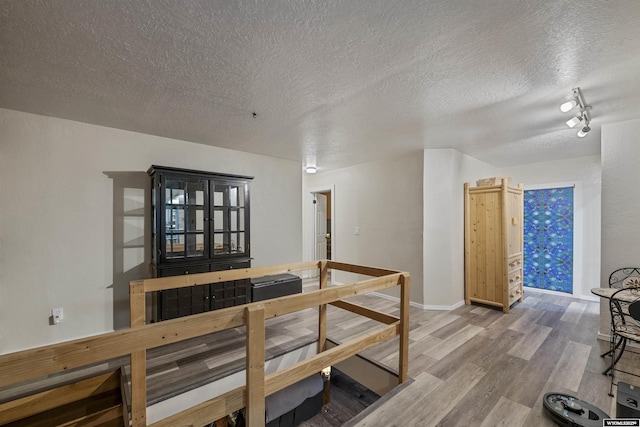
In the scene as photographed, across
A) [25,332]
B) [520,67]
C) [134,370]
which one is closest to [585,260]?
[520,67]

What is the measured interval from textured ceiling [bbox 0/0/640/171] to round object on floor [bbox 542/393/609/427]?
2.29 meters

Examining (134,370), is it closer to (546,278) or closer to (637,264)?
(637,264)

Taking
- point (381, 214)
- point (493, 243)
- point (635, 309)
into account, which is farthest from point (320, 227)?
point (635, 309)

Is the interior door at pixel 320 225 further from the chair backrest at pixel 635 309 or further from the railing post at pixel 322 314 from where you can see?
the chair backrest at pixel 635 309

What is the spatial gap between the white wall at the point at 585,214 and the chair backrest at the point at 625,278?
186 centimetres

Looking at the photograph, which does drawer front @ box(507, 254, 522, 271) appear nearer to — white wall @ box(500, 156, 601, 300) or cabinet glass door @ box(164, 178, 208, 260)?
white wall @ box(500, 156, 601, 300)

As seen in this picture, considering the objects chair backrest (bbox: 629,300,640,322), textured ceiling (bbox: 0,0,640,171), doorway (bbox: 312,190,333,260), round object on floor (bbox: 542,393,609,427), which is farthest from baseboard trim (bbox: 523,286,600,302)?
doorway (bbox: 312,190,333,260)

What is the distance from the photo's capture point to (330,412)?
2666mm

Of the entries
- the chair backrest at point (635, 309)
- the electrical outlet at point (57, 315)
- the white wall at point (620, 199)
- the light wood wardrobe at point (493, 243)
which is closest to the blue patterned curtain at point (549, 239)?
the light wood wardrobe at point (493, 243)

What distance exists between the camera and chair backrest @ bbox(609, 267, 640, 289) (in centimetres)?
275

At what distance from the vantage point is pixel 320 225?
6418 mm

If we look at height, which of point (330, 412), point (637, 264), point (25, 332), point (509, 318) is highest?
point (637, 264)

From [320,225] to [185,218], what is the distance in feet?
12.0

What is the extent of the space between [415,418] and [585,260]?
4.60 meters
